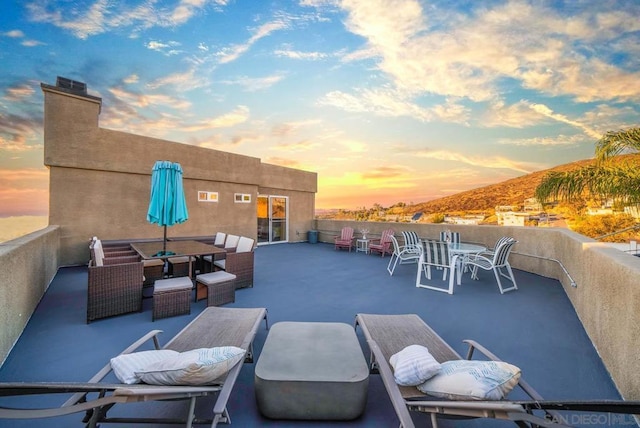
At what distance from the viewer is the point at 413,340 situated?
2555 mm

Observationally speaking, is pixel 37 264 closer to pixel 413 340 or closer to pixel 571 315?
pixel 413 340

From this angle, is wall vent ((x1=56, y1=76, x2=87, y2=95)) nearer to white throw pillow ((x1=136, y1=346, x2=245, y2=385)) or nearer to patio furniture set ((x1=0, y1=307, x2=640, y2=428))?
patio furniture set ((x1=0, y1=307, x2=640, y2=428))

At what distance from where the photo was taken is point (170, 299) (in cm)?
383

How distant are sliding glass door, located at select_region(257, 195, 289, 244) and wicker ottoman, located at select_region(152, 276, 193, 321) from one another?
26.9ft

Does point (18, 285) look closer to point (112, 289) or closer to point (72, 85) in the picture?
point (112, 289)

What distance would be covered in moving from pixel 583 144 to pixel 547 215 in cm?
612

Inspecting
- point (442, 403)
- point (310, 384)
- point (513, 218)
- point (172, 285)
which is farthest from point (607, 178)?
point (172, 285)

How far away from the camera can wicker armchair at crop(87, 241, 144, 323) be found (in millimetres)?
3625

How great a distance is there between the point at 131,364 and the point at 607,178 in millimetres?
8168

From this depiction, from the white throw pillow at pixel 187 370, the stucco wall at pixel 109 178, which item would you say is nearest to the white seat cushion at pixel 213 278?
the white throw pillow at pixel 187 370

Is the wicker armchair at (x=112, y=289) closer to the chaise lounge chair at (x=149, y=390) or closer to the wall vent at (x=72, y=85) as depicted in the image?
the chaise lounge chair at (x=149, y=390)

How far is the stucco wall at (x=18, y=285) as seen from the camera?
2.62 m

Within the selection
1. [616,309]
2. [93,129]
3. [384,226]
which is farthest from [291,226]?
[616,309]

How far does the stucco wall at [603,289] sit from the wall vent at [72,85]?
11.2m
